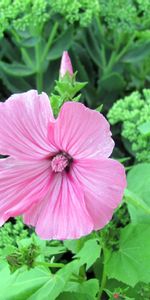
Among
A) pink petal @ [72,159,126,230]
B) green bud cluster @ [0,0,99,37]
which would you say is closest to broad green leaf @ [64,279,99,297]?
pink petal @ [72,159,126,230]

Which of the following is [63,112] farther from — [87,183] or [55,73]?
[55,73]

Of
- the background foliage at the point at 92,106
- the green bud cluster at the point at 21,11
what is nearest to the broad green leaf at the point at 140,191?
the background foliage at the point at 92,106

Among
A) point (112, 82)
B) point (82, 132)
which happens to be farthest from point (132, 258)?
point (112, 82)

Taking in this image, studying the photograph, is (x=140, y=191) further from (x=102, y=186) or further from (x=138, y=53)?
(x=138, y=53)

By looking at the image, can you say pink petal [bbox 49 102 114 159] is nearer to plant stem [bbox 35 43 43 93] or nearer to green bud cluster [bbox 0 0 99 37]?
green bud cluster [bbox 0 0 99 37]

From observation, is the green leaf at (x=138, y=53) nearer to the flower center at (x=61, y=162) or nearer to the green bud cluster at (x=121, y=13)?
the green bud cluster at (x=121, y=13)
